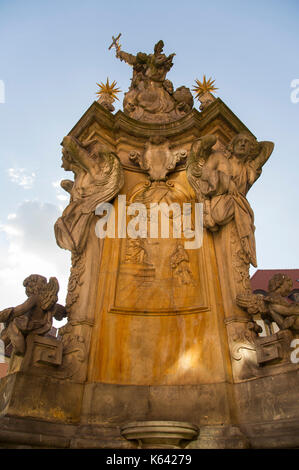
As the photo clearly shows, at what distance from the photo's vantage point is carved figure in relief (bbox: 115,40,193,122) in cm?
792

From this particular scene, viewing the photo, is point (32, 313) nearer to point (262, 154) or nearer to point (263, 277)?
point (262, 154)

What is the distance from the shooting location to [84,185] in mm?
6004

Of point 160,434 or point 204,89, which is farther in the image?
point 204,89

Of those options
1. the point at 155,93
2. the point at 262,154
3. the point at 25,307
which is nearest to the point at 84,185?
the point at 25,307

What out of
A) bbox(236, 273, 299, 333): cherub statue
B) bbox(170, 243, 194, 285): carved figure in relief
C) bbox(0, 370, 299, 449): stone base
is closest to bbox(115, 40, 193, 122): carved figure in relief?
bbox(170, 243, 194, 285): carved figure in relief

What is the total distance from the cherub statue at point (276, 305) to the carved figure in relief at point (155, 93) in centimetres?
466

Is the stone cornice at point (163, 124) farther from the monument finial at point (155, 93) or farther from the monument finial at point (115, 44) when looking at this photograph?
the monument finial at point (115, 44)

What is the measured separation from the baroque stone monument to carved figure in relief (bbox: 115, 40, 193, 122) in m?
1.13

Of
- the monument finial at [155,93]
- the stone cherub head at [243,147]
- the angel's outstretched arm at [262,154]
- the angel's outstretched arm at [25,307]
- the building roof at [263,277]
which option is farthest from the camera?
the building roof at [263,277]

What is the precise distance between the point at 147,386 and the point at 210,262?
2.07m

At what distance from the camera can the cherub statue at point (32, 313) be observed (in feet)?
13.7

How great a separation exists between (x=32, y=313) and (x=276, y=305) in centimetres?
316

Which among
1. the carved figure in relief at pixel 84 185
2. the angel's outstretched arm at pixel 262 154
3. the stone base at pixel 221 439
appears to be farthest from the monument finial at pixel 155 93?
the stone base at pixel 221 439

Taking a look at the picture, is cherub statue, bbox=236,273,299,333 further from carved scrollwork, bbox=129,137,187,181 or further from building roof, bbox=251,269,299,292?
building roof, bbox=251,269,299,292
